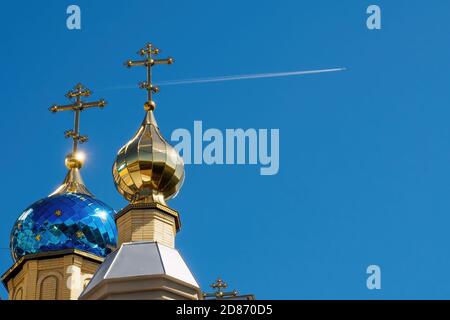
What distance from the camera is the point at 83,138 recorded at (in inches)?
754

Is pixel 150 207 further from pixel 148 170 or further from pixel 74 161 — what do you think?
pixel 74 161

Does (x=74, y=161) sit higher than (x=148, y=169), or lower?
higher

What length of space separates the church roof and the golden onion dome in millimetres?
2001

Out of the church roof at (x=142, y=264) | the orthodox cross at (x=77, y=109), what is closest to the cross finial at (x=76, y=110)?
the orthodox cross at (x=77, y=109)

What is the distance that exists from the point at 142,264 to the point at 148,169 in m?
2.74

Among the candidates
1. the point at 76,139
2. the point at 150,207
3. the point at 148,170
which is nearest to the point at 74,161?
the point at 76,139

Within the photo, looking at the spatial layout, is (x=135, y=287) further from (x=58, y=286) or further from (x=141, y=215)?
(x=58, y=286)

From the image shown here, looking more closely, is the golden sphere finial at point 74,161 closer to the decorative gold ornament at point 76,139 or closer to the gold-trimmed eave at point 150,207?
the decorative gold ornament at point 76,139

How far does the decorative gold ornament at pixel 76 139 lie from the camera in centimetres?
1845

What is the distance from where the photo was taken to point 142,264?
43.4 feet

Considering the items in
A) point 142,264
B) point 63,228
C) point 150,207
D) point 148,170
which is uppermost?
point 148,170

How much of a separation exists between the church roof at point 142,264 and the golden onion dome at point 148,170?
2.00 meters
